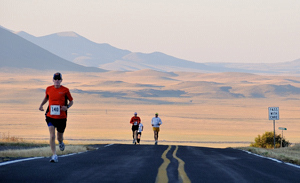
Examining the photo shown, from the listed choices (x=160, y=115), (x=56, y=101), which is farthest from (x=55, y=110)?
(x=160, y=115)

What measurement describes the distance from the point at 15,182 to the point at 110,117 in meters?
118

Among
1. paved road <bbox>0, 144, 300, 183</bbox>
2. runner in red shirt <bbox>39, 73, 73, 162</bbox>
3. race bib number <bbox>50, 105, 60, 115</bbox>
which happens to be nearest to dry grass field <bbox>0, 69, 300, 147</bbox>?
runner in red shirt <bbox>39, 73, 73, 162</bbox>

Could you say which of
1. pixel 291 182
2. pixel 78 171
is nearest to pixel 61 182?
pixel 78 171

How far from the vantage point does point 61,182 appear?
33.3 ft

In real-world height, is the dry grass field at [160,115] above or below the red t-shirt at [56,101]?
below

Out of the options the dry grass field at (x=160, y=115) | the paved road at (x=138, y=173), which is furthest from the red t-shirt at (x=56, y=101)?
the dry grass field at (x=160, y=115)

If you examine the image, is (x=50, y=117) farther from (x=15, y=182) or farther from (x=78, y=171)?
(x=15, y=182)

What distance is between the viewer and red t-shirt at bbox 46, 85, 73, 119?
1405 cm

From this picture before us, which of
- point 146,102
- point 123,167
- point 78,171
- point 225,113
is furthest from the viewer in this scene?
point 146,102

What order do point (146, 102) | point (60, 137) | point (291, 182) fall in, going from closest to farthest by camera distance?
point (291, 182)
point (60, 137)
point (146, 102)

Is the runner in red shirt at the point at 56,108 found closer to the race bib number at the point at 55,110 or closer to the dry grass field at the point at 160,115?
the race bib number at the point at 55,110

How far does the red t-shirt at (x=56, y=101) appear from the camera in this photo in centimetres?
1405

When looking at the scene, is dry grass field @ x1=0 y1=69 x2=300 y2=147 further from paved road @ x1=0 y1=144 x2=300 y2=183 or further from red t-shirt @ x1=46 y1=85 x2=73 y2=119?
paved road @ x1=0 y1=144 x2=300 y2=183

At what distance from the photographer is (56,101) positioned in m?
14.1
